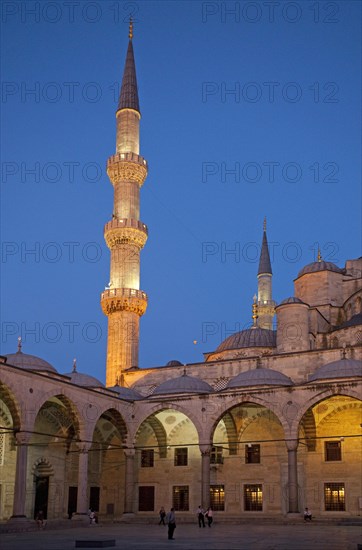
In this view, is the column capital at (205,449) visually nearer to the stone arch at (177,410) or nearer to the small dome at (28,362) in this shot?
the stone arch at (177,410)

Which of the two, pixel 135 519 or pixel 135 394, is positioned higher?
pixel 135 394

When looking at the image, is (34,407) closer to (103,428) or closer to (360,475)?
(103,428)

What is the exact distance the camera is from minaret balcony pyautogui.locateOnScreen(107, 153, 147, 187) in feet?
115

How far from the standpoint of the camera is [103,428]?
94.5 ft

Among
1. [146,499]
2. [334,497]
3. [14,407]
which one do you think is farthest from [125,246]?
[334,497]

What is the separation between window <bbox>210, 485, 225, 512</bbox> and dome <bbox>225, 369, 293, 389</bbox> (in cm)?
444

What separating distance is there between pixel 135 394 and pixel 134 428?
1.93 meters

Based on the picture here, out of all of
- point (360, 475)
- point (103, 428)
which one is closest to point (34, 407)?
point (103, 428)

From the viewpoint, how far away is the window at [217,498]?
2622cm

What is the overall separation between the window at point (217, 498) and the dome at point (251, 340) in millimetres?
7143

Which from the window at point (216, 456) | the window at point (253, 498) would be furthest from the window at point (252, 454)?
the window at point (216, 456)

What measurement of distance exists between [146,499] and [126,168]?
16221 millimetres

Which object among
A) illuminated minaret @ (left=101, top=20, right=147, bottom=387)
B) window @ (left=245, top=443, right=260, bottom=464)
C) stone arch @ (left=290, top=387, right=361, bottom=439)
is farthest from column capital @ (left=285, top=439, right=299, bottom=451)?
illuminated minaret @ (left=101, top=20, right=147, bottom=387)

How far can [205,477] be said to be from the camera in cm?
2400
